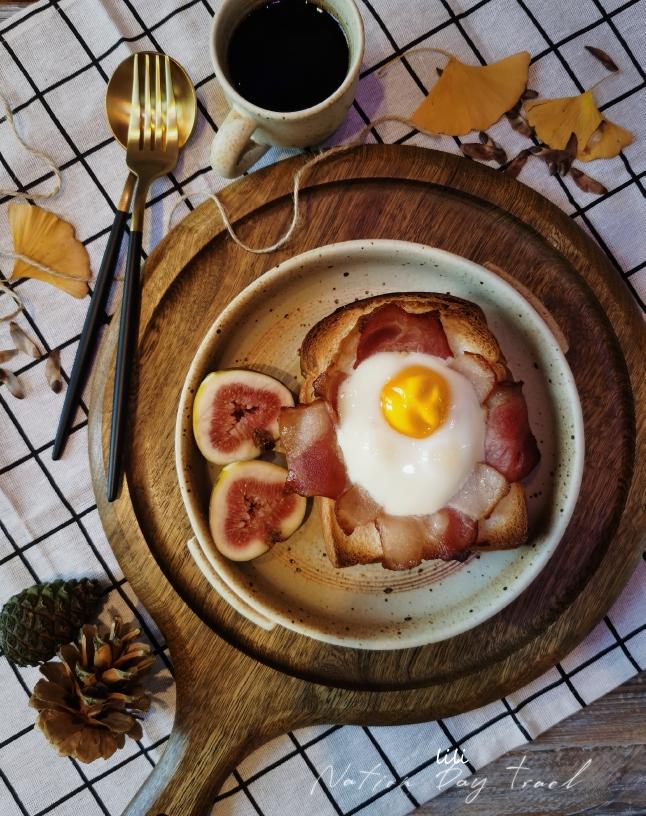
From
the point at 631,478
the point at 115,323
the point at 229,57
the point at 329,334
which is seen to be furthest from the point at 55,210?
the point at 631,478

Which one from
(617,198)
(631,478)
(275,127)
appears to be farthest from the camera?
(617,198)

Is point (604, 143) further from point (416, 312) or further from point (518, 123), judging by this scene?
point (416, 312)

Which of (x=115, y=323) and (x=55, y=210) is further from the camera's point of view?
(x=55, y=210)

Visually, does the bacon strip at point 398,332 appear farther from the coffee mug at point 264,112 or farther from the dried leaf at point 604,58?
the dried leaf at point 604,58

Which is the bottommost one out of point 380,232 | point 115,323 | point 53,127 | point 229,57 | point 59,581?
point 59,581

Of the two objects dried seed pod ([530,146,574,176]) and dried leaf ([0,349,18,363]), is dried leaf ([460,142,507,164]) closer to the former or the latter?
dried seed pod ([530,146,574,176])

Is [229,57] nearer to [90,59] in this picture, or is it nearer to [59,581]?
[90,59]

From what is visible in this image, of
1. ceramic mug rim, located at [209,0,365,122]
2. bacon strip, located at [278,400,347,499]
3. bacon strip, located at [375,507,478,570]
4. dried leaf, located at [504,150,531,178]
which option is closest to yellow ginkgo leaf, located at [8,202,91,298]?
ceramic mug rim, located at [209,0,365,122]

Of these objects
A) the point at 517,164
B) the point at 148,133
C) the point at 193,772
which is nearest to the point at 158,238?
the point at 148,133
